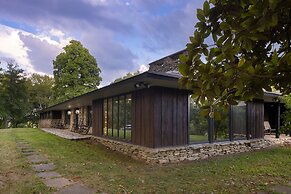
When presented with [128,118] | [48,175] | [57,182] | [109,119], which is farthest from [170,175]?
[109,119]

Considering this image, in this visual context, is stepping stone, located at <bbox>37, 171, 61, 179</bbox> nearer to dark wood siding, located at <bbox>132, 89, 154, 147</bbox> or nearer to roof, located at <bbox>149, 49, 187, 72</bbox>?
dark wood siding, located at <bbox>132, 89, 154, 147</bbox>

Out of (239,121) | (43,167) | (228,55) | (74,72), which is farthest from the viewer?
(74,72)

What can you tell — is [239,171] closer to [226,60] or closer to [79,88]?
[226,60]

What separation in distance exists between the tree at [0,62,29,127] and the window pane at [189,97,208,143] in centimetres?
2921

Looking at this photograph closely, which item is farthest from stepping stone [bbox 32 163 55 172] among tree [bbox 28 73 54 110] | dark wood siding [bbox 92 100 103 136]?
tree [bbox 28 73 54 110]

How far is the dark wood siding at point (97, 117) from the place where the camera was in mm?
11492

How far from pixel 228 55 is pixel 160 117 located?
601 cm

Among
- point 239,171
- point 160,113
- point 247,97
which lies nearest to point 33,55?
point 160,113

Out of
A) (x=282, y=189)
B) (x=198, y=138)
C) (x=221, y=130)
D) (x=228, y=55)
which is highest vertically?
(x=228, y=55)

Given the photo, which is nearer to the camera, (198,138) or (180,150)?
(180,150)

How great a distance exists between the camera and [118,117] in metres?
9.59

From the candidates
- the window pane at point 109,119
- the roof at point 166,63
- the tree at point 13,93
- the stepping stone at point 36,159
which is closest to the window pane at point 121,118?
the window pane at point 109,119

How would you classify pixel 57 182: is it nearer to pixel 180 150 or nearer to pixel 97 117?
pixel 180 150

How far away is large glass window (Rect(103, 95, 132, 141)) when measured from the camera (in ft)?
29.1
